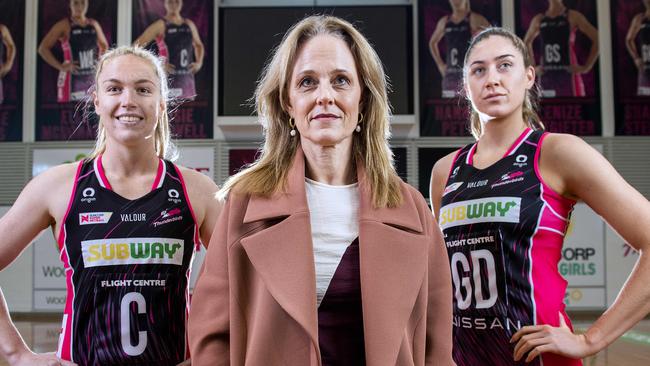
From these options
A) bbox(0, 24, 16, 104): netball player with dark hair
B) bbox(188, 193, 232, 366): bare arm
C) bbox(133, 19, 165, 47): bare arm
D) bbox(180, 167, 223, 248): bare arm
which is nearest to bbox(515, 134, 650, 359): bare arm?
bbox(188, 193, 232, 366): bare arm

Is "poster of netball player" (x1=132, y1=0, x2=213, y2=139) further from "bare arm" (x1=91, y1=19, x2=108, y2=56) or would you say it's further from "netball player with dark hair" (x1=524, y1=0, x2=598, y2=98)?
"netball player with dark hair" (x1=524, y1=0, x2=598, y2=98)

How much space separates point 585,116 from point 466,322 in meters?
8.02

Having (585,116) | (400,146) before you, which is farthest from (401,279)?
(585,116)

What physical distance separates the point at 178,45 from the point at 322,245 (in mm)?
8522

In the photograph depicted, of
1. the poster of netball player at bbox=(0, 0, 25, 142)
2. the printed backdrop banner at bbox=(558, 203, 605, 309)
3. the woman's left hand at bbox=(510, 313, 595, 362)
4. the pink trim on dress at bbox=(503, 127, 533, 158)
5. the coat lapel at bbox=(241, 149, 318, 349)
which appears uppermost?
the poster of netball player at bbox=(0, 0, 25, 142)

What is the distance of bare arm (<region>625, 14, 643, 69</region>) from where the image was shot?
9.32 meters

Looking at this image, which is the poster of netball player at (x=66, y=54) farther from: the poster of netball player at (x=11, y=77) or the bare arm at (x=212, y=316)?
the bare arm at (x=212, y=316)

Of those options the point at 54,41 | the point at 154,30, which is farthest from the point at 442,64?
the point at 54,41

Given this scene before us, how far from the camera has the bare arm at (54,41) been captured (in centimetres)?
960

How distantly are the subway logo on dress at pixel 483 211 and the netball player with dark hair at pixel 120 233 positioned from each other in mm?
829

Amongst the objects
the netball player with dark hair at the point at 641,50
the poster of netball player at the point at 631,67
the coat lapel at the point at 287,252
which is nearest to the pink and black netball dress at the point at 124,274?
the coat lapel at the point at 287,252

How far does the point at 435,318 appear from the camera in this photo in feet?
5.09

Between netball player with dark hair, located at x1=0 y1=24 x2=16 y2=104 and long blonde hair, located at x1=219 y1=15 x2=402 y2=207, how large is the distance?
9.18m

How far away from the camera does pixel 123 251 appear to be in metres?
2.10
